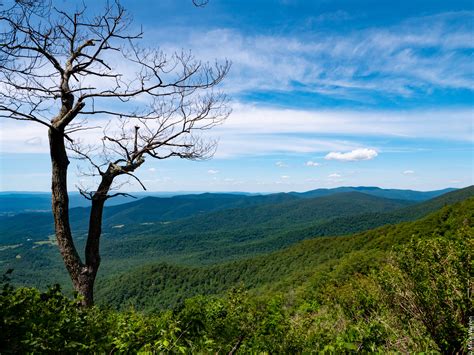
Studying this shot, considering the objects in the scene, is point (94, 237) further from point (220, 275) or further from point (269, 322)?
point (220, 275)

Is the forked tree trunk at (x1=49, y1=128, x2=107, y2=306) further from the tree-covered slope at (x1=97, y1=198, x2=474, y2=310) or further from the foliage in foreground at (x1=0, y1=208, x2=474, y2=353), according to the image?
the tree-covered slope at (x1=97, y1=198, x2=474, y2=310)

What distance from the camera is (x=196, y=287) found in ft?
297

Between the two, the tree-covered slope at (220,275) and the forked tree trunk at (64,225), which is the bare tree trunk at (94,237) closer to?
the forked tree trunk at (64,225)

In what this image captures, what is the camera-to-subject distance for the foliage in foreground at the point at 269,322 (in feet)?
11.2

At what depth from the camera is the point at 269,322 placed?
17.4ft

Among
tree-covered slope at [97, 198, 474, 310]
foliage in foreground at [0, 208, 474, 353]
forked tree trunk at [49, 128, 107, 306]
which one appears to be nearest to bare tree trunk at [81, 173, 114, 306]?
forked tree trunk at [49, 128, 107, 306]

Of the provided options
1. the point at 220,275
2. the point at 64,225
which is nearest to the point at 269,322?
the point at 64,225

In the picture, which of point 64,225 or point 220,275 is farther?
point 220,275

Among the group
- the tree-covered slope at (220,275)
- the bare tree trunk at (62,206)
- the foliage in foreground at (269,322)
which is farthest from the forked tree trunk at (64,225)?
the tree-covered slope at (220,275)

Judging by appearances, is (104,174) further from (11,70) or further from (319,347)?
(319,347)

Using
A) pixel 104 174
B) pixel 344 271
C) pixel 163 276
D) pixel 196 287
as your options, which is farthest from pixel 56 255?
pixel 104 174

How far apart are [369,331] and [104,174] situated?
4.95 m

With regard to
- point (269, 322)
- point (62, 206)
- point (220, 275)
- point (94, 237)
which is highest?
point (62, 206)

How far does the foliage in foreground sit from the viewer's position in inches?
135
